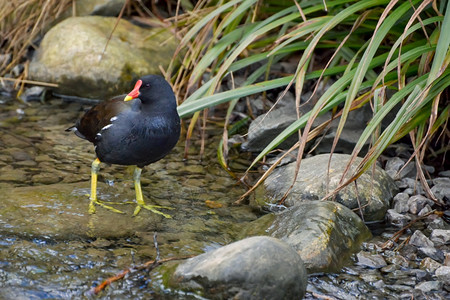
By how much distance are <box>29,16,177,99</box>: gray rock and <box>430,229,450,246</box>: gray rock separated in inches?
136

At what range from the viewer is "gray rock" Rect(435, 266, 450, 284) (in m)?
3.20

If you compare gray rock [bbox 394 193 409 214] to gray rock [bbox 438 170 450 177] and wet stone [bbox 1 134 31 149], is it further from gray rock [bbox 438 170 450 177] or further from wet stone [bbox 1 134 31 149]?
wet stone [bbox 1 134 31 149]

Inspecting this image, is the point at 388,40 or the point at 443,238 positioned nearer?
the point at 443,238

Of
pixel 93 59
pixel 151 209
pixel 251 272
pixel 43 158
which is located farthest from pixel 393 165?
pixel 93 59

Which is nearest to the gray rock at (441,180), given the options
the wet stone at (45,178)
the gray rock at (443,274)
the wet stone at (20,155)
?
the gray rock at (443,274)

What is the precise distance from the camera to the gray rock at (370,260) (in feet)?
11.3

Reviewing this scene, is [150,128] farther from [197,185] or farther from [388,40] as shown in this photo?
[388,40]

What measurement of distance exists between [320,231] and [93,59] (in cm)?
361

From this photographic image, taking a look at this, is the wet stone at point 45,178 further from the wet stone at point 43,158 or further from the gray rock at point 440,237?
the gray rock at point 440,237

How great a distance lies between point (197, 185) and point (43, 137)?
4.95 feet

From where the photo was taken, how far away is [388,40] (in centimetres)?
492

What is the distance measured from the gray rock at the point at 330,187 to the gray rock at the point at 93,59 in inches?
96.5

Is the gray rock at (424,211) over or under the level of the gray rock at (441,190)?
under

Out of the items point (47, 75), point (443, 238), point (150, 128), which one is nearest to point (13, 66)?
point (47, 75)
